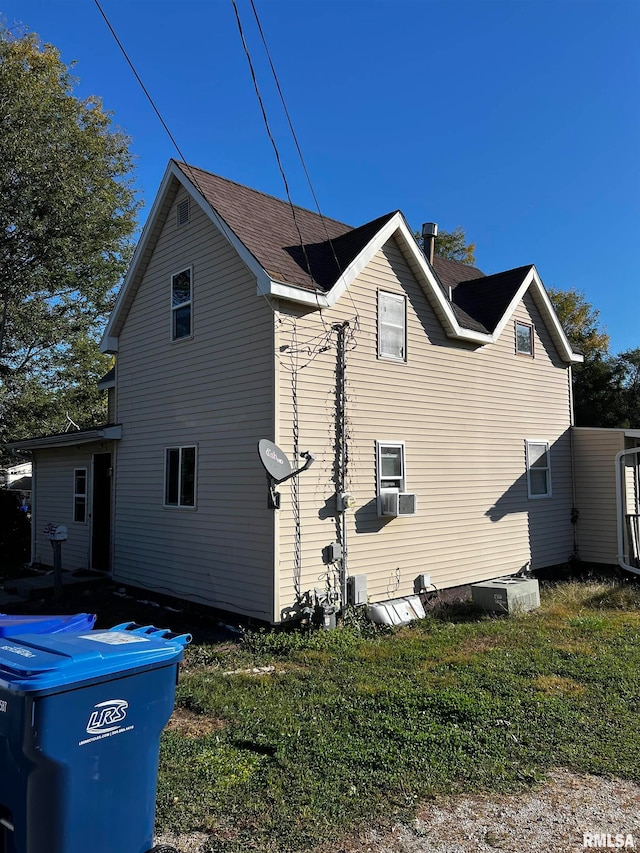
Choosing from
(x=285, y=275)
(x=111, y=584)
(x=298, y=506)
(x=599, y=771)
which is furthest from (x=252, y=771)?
(x=111, y=584)

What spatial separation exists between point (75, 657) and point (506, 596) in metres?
8.94

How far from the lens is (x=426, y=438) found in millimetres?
11305

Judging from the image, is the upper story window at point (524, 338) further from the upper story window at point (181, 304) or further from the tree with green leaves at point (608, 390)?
the tree with green leaves at point (608, 390)

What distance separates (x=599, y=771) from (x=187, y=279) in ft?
31.0

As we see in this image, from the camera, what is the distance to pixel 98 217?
21828 mm

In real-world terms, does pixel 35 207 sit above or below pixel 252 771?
above

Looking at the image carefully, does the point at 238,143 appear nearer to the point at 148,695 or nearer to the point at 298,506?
the point at 298,506

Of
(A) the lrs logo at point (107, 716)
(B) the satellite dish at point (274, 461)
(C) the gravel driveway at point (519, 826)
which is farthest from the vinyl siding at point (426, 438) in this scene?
(A) the lrs logo at point (107, 716)

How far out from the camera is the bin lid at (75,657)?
107 inches

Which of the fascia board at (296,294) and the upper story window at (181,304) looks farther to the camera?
the upper story window at (181,304)

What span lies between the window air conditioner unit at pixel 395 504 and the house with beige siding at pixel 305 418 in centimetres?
3

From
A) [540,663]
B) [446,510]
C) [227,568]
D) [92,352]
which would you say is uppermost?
[92,352]

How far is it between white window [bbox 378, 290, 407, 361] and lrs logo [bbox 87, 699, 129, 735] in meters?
8.28

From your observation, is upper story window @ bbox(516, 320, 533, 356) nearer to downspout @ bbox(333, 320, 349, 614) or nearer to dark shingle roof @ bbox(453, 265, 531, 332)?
dark shingle roof @ bbox(453, 265, 531, 332)
